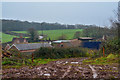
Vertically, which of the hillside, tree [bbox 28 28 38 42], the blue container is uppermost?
the hillside

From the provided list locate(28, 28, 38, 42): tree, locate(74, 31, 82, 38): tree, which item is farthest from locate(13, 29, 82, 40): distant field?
locate(28, 28, 38, 42): tree

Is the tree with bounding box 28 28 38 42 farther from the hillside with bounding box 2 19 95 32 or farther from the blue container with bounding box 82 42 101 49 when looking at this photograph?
the blue container with bounding box 82 42 101 49

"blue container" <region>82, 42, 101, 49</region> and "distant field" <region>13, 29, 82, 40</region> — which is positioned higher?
"distant field" <region>13, 29, 82, 40</region>

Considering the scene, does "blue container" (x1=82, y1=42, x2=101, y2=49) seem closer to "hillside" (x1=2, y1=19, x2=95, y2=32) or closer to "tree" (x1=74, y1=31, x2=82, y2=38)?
"tree" (x1=74, y1=31, x2=82, y2=38)

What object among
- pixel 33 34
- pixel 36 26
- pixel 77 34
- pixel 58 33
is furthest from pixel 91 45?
pixel 36 26

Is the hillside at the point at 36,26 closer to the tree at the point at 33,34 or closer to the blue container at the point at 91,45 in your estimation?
the tree at the point at 33,34

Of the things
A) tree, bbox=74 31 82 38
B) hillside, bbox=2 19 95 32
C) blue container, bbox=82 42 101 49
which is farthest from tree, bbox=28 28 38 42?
blue container, bbox=82 42 101 49

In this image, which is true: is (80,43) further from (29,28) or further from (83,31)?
(29,28)

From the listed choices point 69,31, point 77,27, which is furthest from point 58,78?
point 77,27

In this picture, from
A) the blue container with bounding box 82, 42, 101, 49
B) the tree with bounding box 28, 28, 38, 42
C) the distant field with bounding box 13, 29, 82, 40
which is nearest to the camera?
the tree with bounding box 28, 28, 38, 42

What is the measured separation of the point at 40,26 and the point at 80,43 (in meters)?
5.75

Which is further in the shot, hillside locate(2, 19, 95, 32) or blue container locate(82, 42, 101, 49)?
blue container locate(82, 42, 101, 49)

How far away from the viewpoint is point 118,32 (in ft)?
45.2

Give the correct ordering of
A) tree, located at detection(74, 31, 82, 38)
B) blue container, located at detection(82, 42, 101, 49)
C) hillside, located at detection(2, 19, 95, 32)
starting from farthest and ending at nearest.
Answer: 1. tree, located at detection(74, 31, 82, 38)
2. blue container, located at detection(82, 42, 101, 49)
3. hillside, located at detection(2, 19, 95, 32)
